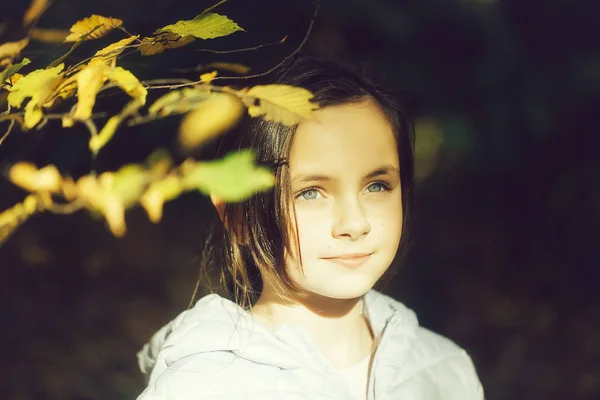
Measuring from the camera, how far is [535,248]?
8.30 ft

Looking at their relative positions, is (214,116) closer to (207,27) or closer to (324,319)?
(207,27)

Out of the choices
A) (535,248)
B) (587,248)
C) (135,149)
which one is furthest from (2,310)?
(587,248)

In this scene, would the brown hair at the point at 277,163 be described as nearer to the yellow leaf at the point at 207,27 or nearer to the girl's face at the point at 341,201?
the girl's face at the point at 341,201

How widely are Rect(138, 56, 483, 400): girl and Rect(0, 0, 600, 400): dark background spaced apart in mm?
552

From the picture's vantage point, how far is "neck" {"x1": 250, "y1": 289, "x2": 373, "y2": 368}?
1.38 metres

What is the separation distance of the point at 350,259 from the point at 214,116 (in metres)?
0.38

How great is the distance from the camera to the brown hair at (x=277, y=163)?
1273 mm

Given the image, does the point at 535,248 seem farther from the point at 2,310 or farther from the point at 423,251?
the point at 2,310

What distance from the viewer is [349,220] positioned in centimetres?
124

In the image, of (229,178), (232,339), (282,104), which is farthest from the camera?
(232,339)

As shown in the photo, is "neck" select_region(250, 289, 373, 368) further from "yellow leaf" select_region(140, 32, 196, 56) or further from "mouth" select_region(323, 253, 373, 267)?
"yellow leaf" select_region(140, 32, 196, 56)

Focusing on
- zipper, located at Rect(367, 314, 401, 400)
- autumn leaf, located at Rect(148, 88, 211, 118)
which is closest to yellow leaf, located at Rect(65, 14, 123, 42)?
autumn leaf, located at Rect(148, 88, 211, 118)

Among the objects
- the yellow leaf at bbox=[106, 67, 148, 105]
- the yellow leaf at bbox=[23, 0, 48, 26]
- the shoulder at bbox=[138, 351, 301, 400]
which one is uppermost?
the yellow leaf at bbox=[23, 0, 48, 26]

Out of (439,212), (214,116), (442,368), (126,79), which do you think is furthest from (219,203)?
(439,212)
